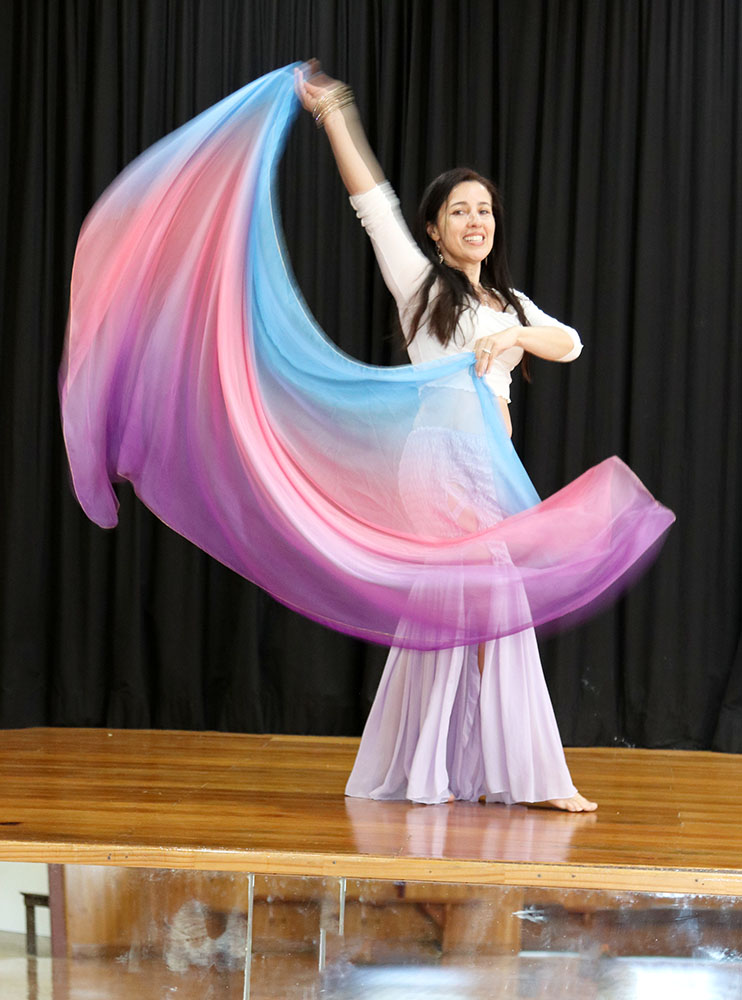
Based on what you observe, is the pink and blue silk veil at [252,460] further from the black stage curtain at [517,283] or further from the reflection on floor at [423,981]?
the black stage curtain at [517,283]

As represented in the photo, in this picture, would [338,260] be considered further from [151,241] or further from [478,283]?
[151,241]

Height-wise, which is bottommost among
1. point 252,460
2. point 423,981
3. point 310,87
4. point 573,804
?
point 423,981

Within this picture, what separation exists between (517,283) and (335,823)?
210cm

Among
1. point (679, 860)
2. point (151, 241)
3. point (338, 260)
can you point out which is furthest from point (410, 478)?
point (338, 260)

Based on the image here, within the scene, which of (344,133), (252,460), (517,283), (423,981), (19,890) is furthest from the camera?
(517,283)

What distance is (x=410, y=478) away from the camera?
2.73 meters

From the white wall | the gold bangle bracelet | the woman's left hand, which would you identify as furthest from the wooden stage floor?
the gold bangle bracelet

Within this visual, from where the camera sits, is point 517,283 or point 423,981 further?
point 517,283

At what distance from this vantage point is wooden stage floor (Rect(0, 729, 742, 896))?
7.34ft

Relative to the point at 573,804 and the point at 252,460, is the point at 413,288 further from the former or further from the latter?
the point at 573,804

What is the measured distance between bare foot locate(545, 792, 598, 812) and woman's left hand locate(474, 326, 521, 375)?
0.97m

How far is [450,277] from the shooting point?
2.79 meters

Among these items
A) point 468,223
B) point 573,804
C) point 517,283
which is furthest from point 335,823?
point 517,283

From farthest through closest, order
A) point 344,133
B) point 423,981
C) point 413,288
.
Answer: point 413,288, point 344,133, point 423,981
